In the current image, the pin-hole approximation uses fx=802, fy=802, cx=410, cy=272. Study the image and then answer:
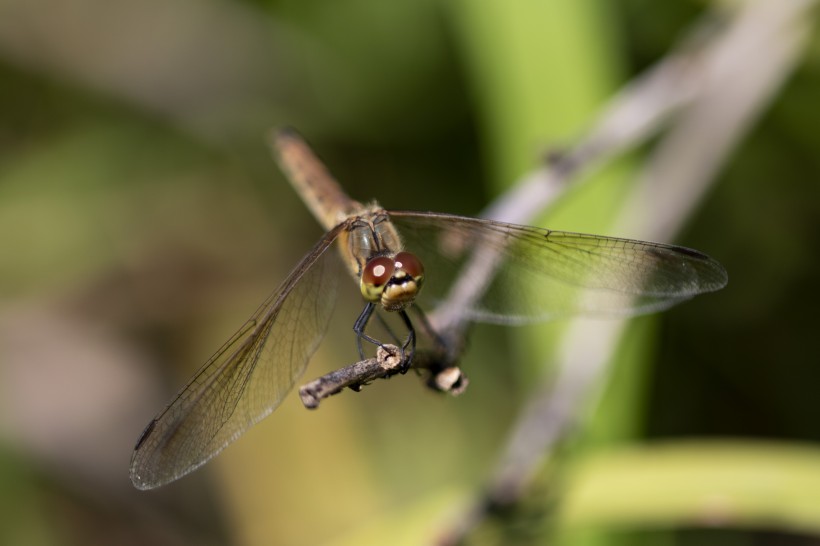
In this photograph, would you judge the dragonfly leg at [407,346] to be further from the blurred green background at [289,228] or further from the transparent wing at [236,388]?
the blurred green background at [289,228]

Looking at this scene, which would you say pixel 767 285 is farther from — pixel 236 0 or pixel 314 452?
pixel 236 0

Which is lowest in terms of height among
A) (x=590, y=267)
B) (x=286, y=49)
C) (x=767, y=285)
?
(x=590, y=267)

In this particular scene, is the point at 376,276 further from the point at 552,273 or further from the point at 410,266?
the point at 552,273

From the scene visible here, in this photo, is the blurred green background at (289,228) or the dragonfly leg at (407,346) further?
the blurred green background at (289,228)

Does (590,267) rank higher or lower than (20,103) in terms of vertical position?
lower

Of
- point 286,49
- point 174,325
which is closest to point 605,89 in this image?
point 286,49

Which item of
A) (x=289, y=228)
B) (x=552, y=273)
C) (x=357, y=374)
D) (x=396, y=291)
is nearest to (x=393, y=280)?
(x=396, y=291)

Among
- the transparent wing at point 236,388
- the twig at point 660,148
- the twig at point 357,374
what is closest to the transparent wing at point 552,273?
the twig at point 660,148
